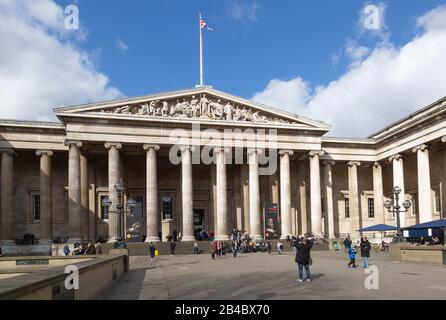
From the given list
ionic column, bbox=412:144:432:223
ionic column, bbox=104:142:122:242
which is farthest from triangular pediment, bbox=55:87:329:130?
ionic column, bbox=412:144:432:223

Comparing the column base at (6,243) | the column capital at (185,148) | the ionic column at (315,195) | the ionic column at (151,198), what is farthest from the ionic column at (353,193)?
the column base at (6,243)

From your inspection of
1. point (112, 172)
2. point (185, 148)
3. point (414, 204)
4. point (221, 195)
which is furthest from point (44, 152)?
point (414, 204)

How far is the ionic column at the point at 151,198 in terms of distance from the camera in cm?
4328

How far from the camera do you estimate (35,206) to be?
48281 mm

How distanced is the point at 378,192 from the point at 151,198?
2535 cm

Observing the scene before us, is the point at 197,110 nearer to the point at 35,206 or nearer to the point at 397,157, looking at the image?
the point at 35,206

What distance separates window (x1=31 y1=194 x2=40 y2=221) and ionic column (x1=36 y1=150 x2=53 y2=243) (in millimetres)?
4321

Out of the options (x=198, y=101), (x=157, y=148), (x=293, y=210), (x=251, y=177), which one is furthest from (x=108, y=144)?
(x=293, y=210)

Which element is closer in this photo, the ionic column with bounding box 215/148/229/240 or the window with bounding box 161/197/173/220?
the ionic column with bounding box 215/148/229/240

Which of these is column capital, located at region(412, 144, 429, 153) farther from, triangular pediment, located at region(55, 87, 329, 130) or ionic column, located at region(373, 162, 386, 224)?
triangular pediment, located at region(55, 87, 329, 130)

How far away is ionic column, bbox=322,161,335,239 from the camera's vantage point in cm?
5056
